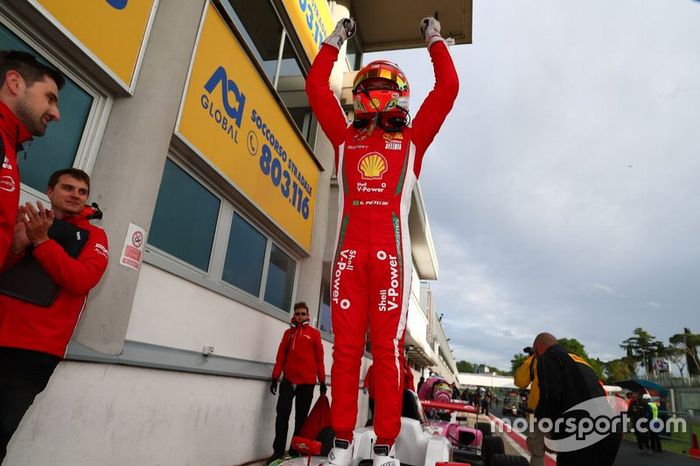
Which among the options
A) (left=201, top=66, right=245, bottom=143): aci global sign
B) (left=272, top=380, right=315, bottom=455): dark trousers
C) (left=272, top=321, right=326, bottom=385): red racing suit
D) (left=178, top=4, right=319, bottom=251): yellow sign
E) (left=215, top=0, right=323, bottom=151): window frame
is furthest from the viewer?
(left=272, top=321, right=326, bottom=385): red racing suit

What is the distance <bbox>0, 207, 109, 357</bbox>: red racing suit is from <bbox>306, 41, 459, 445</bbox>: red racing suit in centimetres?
120

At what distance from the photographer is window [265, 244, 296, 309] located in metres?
6.19

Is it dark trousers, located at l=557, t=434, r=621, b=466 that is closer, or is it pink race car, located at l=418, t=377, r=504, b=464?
dark trousers, located at l=557, t=434, r=621, b=466

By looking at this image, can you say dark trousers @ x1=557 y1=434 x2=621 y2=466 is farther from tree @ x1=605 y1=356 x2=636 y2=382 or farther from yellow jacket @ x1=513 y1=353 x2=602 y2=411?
tree @ x1=605 y1=356 x2=636 y2=382

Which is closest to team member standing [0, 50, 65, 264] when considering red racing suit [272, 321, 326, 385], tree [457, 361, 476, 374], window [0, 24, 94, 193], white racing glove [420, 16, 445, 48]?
window [0, 24, 94, 193]

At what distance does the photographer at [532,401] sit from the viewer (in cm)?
491

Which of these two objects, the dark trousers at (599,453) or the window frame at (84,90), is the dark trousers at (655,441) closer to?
the dark trousers at (599,453)

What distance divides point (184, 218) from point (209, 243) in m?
0.49

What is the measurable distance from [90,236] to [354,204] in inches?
55.1

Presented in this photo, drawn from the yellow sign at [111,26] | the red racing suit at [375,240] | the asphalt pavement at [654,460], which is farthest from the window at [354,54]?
the asphalt pavement at [654,460]

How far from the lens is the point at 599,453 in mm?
2863

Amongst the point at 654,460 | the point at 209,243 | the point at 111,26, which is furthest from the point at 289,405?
the point at 654,460

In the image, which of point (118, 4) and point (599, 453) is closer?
point (599, 453)

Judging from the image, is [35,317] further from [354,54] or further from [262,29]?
[354,54]
